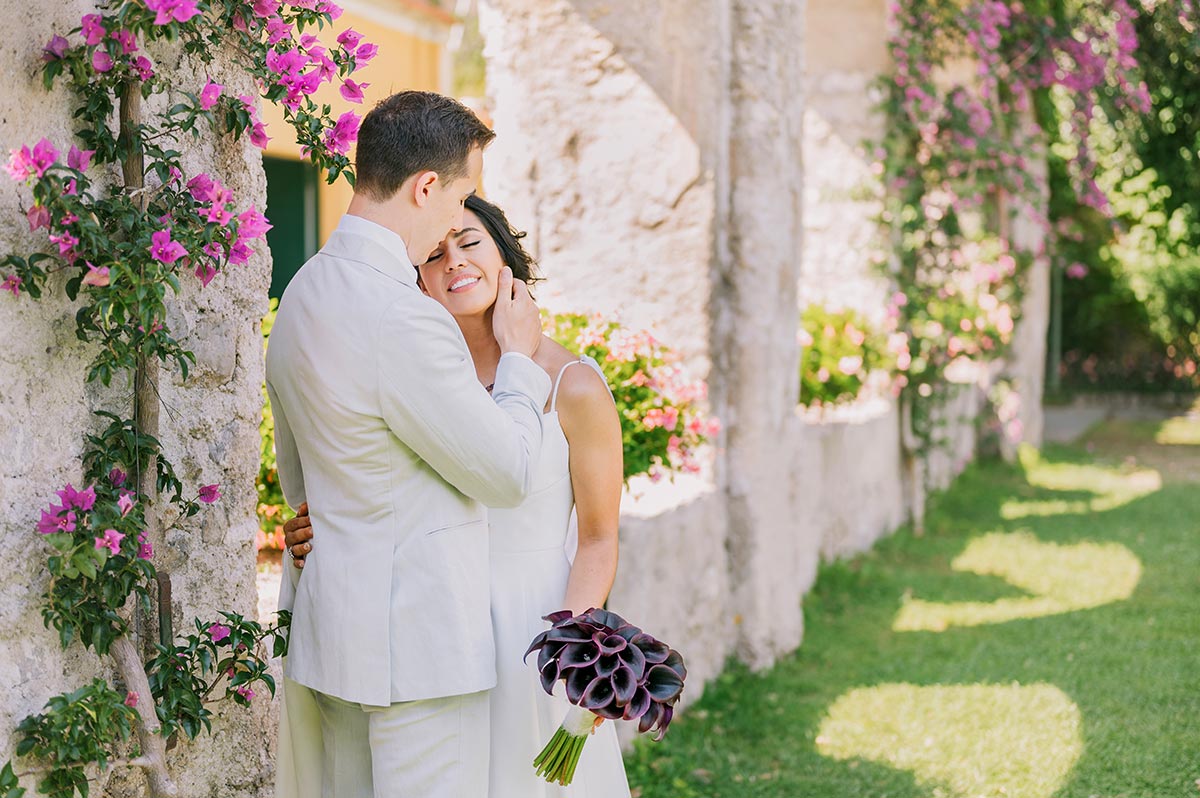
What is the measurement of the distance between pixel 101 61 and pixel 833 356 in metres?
5.61

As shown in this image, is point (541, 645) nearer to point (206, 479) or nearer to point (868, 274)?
point (206, 479)

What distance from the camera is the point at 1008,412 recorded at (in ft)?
33.3

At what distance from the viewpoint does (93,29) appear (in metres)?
1.86

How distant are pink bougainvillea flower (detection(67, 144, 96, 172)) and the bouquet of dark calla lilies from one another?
96 centimetres

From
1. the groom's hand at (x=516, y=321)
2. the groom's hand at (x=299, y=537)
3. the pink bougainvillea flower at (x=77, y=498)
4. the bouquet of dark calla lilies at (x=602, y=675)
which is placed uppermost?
the groom's hand at (x=516, y=321)

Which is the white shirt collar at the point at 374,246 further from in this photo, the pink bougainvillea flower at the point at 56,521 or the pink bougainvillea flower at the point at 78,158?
the pink bougainvillea flower at the point at 56,521

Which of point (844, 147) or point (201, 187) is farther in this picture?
point (844, 147)

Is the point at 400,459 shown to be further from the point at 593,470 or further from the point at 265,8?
the point at 265,8

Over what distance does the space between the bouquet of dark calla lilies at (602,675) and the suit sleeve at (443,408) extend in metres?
0.25

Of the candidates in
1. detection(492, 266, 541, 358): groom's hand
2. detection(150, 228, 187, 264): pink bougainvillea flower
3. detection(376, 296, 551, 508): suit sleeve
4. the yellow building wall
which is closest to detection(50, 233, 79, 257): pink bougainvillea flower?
detection(150, 228, 187, 264): pink bougainvillea flower

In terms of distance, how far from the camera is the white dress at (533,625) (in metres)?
2.28

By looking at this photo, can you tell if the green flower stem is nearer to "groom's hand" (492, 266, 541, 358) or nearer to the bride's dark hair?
"groom's hand" (492, 266, 541, 358)

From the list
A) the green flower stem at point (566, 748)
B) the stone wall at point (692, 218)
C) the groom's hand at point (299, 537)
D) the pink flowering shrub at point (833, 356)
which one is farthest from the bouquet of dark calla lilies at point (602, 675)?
the pink flowering shrub at point (833, 356)

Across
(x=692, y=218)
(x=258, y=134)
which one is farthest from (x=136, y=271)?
(x=692, y=218)
